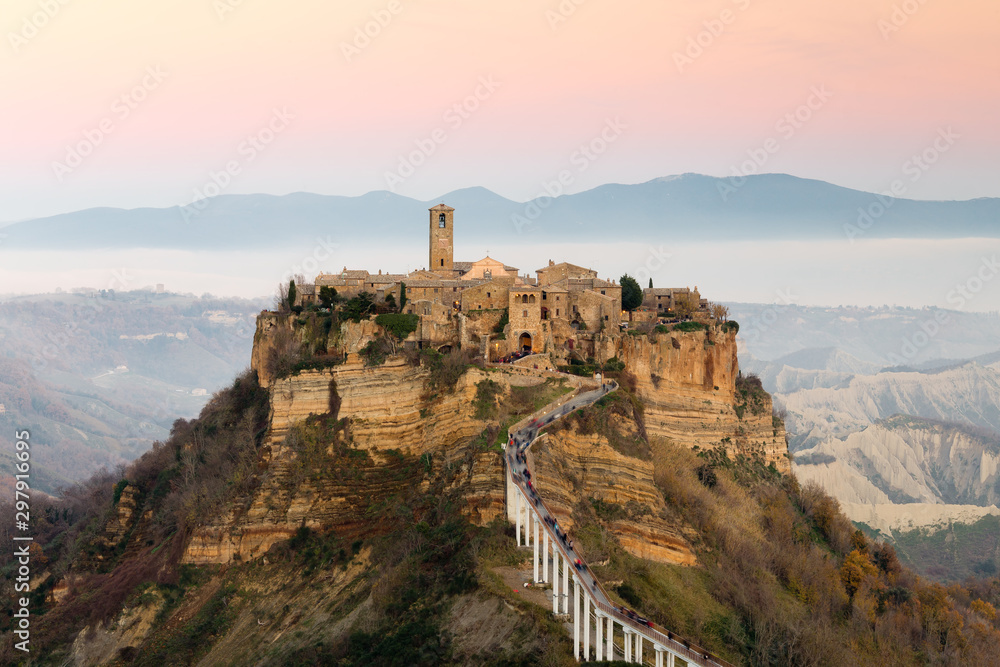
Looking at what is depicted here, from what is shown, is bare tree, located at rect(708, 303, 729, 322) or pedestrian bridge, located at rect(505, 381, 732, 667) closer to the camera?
pedestrian bridge, located at rect(505, 381, 732, 667)

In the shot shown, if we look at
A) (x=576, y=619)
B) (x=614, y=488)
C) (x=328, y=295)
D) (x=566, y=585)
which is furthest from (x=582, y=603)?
(x=328, y=295)

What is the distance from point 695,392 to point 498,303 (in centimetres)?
1365

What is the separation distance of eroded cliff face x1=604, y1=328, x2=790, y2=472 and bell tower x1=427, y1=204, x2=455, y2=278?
13.8 metres

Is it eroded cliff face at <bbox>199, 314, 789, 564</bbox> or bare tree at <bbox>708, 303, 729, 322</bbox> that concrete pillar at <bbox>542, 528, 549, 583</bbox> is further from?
bare tree at <bbox>708, 303, 729, 322</bbox>

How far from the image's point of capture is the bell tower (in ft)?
223

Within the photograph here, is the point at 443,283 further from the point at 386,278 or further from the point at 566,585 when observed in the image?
the point at 566,585

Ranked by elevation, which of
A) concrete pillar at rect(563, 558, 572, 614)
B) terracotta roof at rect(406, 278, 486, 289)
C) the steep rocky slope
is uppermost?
terracotta roof at rect(406, 278, 486, 289)

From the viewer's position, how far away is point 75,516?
78.8 meters

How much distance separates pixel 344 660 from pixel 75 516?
46975mm

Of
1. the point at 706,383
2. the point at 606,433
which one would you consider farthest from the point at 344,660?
the point at 706,383

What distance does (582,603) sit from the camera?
3828cm

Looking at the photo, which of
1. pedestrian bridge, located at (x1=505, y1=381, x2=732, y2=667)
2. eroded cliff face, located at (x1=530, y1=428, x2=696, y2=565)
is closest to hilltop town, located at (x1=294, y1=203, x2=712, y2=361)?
eroded cliff face, located at (x1=530, y1=428, x2=696, y2=565)

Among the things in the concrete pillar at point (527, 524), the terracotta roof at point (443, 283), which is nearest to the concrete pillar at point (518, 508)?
the concrete pillar at point (527, 524)

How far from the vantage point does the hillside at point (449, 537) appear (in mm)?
41938
